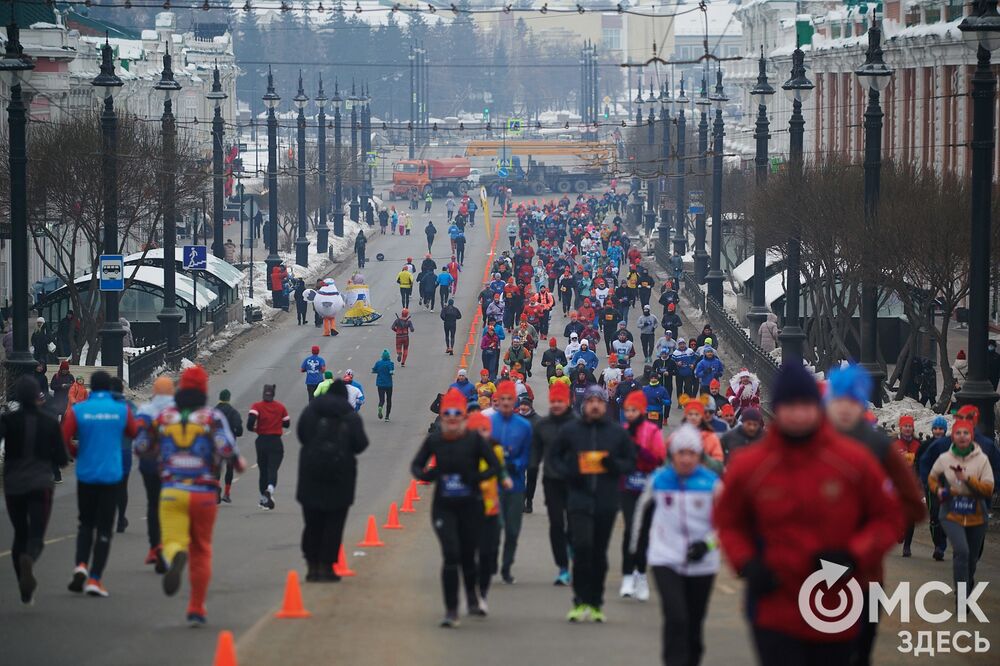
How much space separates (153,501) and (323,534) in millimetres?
1547

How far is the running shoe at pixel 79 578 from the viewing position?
42.5 feet

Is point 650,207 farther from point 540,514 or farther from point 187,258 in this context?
point 540,514

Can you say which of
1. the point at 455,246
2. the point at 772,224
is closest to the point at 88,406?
the point at 772,224

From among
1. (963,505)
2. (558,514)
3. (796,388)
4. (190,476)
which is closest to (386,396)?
(963,505)

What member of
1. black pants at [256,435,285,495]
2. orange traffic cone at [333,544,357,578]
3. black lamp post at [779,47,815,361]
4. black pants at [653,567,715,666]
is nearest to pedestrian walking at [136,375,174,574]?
orange traffic cone at [333,544,357,578]

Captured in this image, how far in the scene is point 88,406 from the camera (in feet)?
41.7

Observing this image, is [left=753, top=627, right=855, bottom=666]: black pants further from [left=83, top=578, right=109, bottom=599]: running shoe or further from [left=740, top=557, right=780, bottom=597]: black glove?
[left=83, top=578, right=109, bottom=599]: running shoe

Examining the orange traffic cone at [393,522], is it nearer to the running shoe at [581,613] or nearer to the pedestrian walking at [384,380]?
the running shoe at [581,613]

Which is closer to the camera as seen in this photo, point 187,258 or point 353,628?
point 353,628

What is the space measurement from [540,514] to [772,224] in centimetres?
1873

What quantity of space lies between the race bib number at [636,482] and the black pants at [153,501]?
3.31 meters

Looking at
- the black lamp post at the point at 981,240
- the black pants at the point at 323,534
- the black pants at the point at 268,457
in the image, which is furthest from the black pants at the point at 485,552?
the black lamp post at the point at 981,240

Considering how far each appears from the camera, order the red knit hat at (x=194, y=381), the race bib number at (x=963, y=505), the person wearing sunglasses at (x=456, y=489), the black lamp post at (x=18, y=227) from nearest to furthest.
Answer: the red knit hat at (x=194, y=381) < the person wearing sunglasses at (x=456, y=489) < the race bib number at (x=963, y=505) < the black lamp post at (x=18, y=227)

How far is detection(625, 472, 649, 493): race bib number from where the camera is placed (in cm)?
1270
